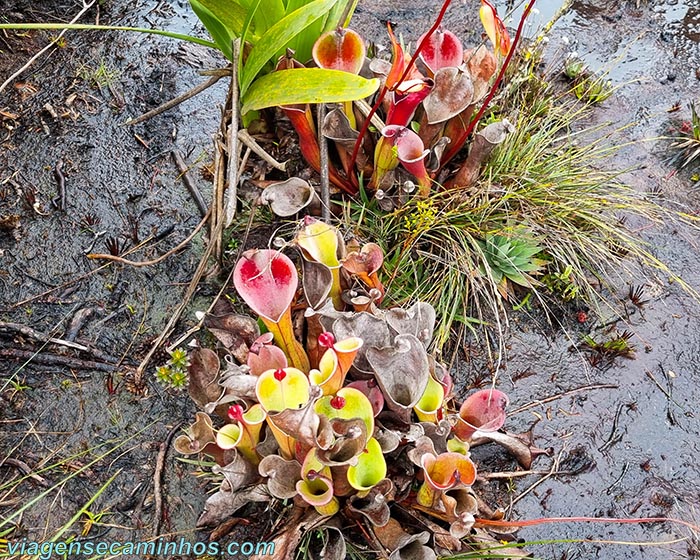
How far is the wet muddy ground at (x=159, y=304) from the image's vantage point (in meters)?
1.77

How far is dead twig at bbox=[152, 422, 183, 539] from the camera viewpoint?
1692 millimetres

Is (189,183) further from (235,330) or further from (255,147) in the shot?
(235,330)

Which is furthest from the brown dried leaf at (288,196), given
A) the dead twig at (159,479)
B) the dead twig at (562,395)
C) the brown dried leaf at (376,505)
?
the dead twig at (562,395)

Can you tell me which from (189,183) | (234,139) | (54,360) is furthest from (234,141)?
(54,360)

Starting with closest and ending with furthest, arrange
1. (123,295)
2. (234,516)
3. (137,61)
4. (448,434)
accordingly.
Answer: (448,434), (234,516), (123,295), (137,61)

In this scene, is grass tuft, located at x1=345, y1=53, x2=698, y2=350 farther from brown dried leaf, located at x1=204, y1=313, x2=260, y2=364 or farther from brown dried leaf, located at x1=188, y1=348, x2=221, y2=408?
brown dried leaf, located at x1=188, y1=348, x2=221, y2=408

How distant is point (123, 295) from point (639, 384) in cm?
204

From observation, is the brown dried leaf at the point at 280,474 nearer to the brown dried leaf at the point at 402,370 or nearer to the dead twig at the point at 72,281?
the brown dried leaf at the point at 402,370

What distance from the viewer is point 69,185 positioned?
2.45m

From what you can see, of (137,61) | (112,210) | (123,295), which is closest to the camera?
(123,295)

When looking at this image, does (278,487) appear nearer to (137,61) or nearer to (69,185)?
(69,185)

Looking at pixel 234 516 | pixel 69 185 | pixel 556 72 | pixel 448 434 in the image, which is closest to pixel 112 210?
pixel 69 185

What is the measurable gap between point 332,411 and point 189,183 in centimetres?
147

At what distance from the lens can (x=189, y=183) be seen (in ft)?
8.02
